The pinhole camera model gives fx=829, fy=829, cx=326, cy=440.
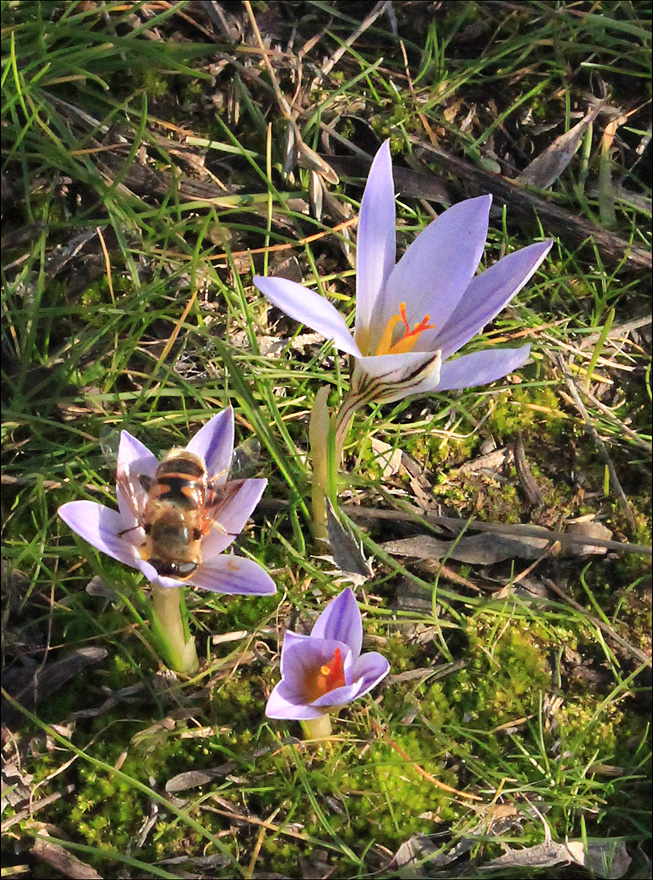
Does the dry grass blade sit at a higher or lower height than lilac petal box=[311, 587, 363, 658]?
higher

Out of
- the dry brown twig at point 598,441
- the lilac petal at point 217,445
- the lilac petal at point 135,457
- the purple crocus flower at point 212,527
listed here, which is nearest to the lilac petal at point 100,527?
the purple crocus flower at point 212,527

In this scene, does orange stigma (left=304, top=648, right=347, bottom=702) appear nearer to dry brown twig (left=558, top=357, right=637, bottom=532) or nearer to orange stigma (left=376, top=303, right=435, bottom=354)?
orange stigma (left=376, top=303, right=435, bottom=354)

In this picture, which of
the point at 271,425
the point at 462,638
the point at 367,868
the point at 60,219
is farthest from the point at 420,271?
the point at 367,868

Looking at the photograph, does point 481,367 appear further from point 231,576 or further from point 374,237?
point 231,576

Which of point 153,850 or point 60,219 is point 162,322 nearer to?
point 60,219

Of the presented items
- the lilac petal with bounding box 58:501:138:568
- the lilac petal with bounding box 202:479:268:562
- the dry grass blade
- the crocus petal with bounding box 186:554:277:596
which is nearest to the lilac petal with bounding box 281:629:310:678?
the crocus petal with bounding box 186:554:277:596
